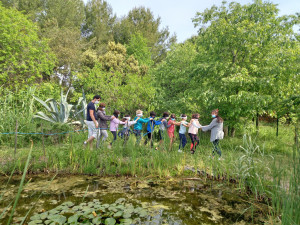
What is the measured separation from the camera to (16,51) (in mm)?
8844

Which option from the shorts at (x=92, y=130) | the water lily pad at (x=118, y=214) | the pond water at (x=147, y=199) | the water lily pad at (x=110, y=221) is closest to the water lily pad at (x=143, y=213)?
the pond water at (x=147, y=199)

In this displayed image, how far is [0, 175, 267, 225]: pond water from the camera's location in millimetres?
2617

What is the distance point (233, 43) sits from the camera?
6.24 meters

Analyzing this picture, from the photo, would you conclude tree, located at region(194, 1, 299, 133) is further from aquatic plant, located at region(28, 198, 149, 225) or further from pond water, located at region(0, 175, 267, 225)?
aquatic plant, located at region(28, 198, 149, 225)

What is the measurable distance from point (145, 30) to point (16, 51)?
53.6ft

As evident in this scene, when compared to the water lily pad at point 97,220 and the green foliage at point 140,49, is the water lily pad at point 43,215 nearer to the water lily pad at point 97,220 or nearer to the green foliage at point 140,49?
the water lily pad at point 97,220

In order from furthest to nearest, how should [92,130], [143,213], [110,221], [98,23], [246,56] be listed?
[98,23] < [246,56] < [92,130] < [143,213] < [110,221]

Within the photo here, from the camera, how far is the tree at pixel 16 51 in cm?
824

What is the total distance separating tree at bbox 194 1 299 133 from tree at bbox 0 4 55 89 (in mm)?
7398

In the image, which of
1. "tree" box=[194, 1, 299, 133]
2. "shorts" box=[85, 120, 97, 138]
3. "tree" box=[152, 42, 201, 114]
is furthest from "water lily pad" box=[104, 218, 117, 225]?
"tree" box=[152, 42, 201, 114]

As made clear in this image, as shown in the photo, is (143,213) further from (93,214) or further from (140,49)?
(140,49)

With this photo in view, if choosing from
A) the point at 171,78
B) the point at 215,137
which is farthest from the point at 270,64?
the point at 171,78

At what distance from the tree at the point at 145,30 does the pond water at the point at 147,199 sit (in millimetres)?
19569

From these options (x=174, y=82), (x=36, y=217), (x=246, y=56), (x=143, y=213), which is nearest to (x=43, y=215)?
(x=36, y=217)
